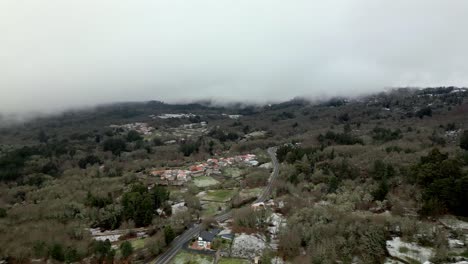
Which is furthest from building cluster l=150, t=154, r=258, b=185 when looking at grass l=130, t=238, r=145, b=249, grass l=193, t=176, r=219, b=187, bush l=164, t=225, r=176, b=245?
bush l=164, t=225, r=176, b=245

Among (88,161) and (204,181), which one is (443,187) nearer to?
(204,181)

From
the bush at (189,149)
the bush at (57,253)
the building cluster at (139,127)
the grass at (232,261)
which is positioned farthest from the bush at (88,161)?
the grass at (232,261)

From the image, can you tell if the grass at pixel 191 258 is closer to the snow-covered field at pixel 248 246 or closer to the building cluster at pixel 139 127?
the snow-covered field at pixel 248 246

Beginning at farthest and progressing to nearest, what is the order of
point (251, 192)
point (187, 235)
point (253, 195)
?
point (251, 192) → point (253, 195) → point (187, 235)

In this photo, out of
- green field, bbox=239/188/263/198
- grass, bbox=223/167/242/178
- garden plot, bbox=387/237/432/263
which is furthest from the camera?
grass, bbox=223/167/242/178

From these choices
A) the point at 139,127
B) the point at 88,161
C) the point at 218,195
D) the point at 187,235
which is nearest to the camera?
the point at 187,235

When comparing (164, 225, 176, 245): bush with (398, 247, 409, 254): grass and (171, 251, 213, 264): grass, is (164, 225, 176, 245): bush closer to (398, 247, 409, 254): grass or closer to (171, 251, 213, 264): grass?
(171, 251, 213, 264): grass

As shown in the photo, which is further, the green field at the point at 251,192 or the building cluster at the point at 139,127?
the building cluster at the point at 139,127

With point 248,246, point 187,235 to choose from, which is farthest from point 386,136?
point 187,235
